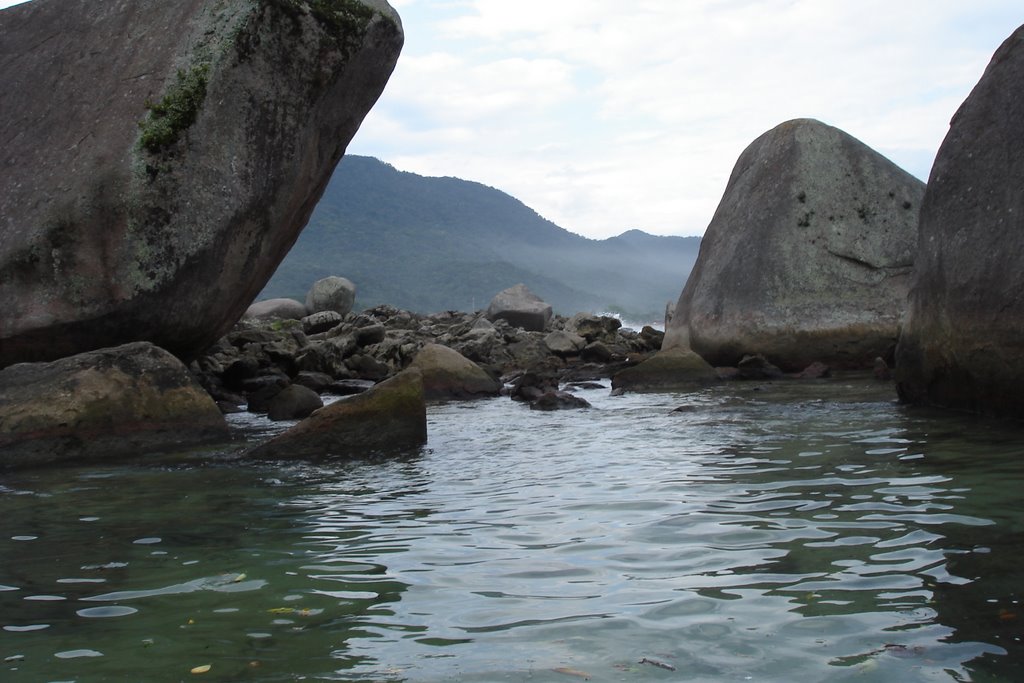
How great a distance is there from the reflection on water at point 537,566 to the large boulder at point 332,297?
24.3 meters

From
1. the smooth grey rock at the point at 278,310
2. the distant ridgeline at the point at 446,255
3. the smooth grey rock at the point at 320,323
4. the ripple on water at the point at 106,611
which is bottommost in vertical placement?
the ripple on water at the point at 106,611

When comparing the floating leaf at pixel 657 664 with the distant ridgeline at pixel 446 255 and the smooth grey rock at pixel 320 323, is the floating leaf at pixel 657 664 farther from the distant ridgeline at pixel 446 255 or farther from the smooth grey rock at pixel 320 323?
the distant ridgeline at pixel 446 255

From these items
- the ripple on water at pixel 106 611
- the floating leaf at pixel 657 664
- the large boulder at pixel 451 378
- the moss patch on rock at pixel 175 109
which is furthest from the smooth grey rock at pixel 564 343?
the floating leaf at pixel 657 664

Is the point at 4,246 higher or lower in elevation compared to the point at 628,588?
higher

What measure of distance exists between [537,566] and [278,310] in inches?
1082

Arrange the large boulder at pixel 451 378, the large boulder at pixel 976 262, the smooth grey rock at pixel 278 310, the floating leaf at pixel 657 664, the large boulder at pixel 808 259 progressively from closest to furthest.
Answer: the floating leaf at pixel 657 664, the large boulder at pixel 976 262, the large boulder at pixel 451 378, the large boulder at pixel 808 259, the smooth grey rock at pixel 278 310

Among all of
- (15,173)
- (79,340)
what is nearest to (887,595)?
(79,340)

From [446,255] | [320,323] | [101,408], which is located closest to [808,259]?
[101,408]

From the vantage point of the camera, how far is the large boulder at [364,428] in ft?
27.2

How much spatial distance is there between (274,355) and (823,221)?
8590 millimetres

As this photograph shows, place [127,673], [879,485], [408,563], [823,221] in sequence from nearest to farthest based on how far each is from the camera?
[127,673] → [408,563] → [879,485] → [823,221]

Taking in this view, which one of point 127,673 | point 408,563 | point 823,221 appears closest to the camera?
point 127,673

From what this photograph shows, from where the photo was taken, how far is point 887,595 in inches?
140

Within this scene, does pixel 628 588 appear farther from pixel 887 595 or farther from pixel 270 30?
pixel 270 30
